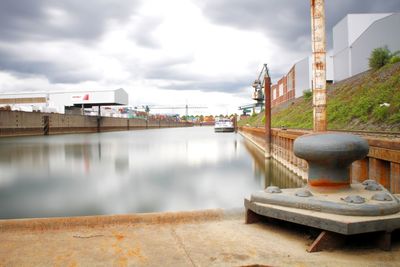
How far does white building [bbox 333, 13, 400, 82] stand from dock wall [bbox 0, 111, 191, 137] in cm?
3903

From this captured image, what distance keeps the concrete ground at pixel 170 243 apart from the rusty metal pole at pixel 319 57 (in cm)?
183

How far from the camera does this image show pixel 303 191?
3852mm

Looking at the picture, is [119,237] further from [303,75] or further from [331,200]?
[303,75]

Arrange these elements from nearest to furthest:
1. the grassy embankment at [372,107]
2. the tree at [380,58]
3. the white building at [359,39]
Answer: the grassy embankment at [372,107], the tree at [380,58], the white building at [359,39]

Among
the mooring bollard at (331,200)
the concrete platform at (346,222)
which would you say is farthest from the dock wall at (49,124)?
the concrete platform at (346,222)

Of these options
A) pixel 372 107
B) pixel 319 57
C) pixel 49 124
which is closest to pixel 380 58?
pixel 372 107

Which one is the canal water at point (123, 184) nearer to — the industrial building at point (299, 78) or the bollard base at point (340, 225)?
the bollard base at point (340, 225)

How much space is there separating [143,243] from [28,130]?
47097 mm

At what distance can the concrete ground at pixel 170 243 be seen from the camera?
10.3 ft

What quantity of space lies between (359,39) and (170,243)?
3596 cm

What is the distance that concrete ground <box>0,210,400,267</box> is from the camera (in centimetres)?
313

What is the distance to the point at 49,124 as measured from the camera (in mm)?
49938

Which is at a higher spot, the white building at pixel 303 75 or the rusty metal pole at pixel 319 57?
the white building at pixel 303 75

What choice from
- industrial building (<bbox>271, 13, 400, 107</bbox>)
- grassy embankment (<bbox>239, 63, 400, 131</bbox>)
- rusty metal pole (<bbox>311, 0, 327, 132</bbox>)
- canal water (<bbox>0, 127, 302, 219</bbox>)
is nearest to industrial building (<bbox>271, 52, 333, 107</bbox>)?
industrial building (<bbox>271, 13, 400, 107</bbox>)
